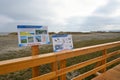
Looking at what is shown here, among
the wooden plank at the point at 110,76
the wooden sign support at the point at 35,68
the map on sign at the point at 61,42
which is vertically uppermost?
the map on sign at the point at 61,42

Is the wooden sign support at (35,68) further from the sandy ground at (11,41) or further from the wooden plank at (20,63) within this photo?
the sandy ground at (11,41)

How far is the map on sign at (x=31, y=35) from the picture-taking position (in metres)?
2.16

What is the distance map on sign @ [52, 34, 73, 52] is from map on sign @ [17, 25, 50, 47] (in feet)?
0.50

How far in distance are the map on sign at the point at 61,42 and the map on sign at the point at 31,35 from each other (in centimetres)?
15

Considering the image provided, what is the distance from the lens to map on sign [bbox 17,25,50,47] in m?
2.16

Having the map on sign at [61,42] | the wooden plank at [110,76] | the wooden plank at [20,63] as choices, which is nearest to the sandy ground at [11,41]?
the wooden plank at [110,76]

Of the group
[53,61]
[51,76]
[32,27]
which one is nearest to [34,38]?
[32,27]

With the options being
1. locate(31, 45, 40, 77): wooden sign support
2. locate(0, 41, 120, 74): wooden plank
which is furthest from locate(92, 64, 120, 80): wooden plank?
locate(31, 45, 40, 77): wooden sign support

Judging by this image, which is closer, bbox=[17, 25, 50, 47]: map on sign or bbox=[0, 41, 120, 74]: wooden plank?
bbox=[0, 41, 120, 74]: wooden plank

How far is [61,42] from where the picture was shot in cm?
260

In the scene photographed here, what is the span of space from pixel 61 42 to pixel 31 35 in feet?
1.88

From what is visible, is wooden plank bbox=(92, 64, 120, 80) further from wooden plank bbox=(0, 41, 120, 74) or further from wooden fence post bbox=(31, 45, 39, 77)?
wooden fence post bbox=(31, 45, 39, 77)

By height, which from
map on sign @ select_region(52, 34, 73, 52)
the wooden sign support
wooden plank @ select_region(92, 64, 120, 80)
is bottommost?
wooden plank @ select_region(92, 64, 120, 80)

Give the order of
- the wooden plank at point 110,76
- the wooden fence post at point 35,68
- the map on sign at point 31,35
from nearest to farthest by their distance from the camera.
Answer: the map on sign at point 31,35 < the wooden fence post at point 35,68 < the wooden plank at point 110,76
